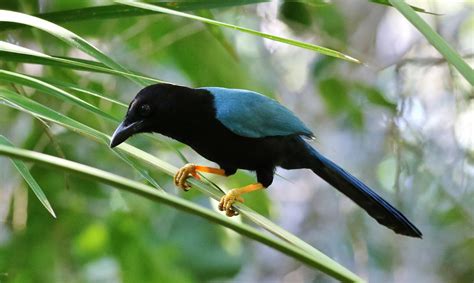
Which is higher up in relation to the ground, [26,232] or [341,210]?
[341,210]

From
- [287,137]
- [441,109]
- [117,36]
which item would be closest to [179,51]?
[117,36]

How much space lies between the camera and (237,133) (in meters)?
2.75

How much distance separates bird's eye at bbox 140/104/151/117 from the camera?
8.45 ft

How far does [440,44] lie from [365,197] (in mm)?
1466

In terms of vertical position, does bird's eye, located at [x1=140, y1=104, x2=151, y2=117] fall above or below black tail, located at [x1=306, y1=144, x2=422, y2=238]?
below

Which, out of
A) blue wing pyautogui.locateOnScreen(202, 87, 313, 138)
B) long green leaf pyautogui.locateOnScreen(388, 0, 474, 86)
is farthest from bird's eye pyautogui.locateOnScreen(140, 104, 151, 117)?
long green leaf pyautogui.locateOnScreen(388, 0, 474, 86)

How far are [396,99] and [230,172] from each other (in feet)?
6.10

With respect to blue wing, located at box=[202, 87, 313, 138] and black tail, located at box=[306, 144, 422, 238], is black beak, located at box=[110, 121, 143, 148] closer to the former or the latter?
blue wing, located at box=[202, 87, 313, 138]

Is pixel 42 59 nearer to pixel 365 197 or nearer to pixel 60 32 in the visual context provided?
pixel 60 32

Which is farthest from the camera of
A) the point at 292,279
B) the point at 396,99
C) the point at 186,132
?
the point at 292,279

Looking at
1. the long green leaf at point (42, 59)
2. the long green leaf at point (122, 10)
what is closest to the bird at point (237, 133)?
the long green leaf at point (122, 10)

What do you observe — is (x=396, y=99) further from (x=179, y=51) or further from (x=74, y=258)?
(x=74, y=258)

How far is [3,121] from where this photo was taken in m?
4.06

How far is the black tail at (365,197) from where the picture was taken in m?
2.42
